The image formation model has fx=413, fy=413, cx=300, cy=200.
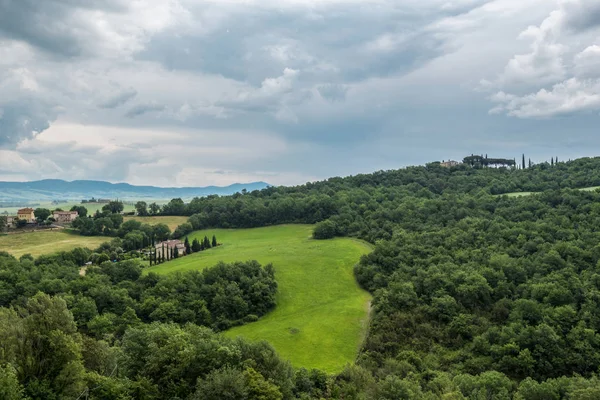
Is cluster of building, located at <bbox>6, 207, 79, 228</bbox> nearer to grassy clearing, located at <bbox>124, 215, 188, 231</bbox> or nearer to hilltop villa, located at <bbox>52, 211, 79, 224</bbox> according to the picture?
hilltop villa, located at <bbox>52, 211, 79, 224</bbox>

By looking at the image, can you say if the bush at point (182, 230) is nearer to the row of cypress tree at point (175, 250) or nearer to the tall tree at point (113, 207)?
the row of cypress tree at point (175, 250)

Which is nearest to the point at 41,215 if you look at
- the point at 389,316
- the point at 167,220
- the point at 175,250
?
the point at 167,220

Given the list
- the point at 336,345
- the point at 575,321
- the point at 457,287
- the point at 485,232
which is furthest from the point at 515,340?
the point at 485,232

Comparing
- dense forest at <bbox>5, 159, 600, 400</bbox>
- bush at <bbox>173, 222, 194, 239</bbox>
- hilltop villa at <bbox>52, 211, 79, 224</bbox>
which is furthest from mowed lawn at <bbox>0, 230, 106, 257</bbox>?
hilltop villa at <bbox>52, 211, 79, 224</bbox>

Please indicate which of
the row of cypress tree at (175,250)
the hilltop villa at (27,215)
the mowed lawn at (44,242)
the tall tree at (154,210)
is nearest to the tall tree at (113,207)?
the tall tree at (154,210)

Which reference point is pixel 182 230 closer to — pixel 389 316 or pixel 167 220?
pixel 167 220
